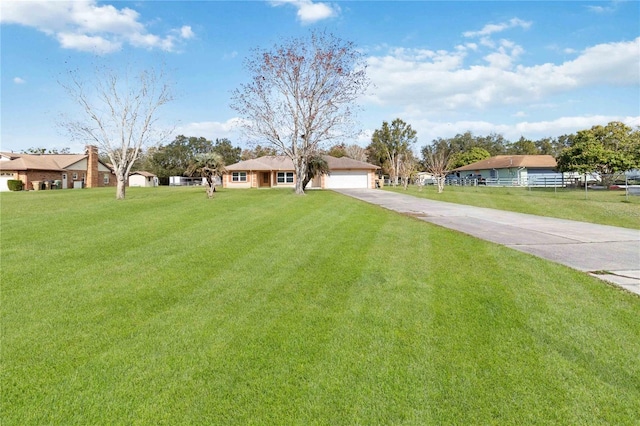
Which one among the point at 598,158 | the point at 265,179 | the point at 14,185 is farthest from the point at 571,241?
the point at 14,185

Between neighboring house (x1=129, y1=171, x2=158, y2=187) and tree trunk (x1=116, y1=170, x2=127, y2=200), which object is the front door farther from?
neighboring house (x1=129, y1=171, x2=158, y2=187)

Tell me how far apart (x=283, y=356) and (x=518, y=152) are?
278ft

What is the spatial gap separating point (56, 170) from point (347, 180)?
34.0 metres

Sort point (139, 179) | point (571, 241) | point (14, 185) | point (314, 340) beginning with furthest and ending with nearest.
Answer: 1. point (139, 179)
2. point (14, 185)
3. point (571, 241)
4. point (314, 340)

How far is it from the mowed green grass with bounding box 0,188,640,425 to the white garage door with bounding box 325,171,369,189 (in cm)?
3439

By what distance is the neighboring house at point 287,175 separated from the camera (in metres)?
40.4

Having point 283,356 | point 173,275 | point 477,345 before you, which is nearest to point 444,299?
point 477,345

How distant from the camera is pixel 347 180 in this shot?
40.6m

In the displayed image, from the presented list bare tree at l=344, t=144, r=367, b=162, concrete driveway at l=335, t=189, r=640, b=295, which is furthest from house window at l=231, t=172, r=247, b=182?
concrete driveway at l=335, t=189, r=640, b=295

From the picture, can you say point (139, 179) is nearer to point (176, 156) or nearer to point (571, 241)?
point (176, 156)

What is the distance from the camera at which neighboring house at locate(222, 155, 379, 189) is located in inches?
1591

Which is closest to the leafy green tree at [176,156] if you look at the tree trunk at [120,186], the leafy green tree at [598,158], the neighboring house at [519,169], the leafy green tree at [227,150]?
the leafy green tree at [227,150]

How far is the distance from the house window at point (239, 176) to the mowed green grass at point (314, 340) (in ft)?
121

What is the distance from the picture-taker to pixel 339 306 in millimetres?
3971
